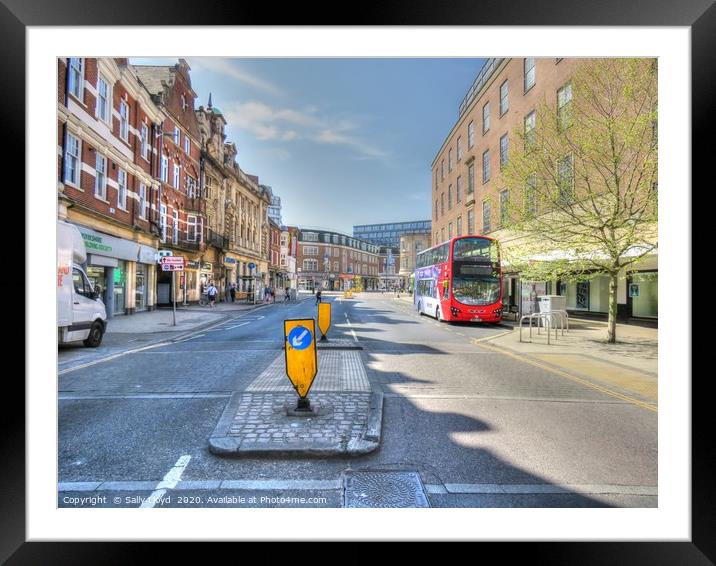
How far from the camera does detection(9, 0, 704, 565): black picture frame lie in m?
2.06

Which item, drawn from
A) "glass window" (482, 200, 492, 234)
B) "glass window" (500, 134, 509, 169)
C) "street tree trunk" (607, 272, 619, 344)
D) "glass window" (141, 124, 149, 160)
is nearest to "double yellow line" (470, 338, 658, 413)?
"street tree trunk" (607, 272, 619, 344)

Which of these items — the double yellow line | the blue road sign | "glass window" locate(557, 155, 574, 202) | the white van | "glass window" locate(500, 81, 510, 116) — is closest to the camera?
the blue road sign

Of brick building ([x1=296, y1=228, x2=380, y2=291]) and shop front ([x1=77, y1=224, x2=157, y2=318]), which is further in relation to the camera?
brick building ([x1=296, y1=228, x2=380, y2=291])

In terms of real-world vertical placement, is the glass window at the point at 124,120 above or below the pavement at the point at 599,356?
above

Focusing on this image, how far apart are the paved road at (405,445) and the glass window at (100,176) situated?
486 inches

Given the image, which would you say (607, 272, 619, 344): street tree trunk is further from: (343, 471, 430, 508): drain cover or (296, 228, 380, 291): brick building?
(296, 228, 380, 291): brick building

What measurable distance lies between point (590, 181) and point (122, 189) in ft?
66.8

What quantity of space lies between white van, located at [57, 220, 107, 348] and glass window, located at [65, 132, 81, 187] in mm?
6541

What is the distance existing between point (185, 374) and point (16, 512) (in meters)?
4.45

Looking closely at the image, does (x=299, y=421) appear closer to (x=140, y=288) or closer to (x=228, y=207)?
(x=140, y=288)

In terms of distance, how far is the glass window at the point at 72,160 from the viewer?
13.4m

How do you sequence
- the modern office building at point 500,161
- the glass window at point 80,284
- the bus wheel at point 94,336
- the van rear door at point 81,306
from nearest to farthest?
the van rear door at point 81,306 → the glass window at point 80,284 → the bus wheel at point 94,336 → the modern office building at point 500,161

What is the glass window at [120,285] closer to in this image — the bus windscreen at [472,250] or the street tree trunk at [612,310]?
the bus windscreen at [472,250]

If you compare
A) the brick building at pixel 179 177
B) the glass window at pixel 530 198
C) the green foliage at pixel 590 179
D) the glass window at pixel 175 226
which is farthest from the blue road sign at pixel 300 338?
the glass window at pixel 175 226
